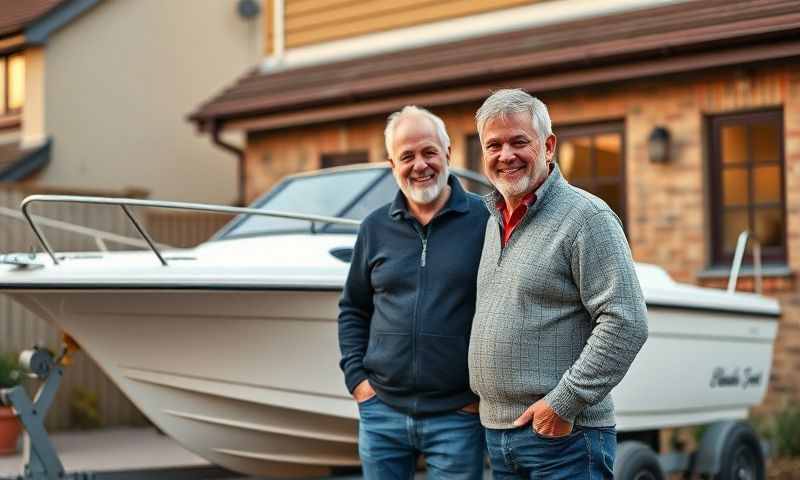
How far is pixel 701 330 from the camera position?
6859 mm

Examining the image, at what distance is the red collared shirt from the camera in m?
3.58

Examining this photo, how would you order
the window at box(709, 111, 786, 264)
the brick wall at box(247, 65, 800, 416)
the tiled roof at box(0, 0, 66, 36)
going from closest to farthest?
→ 1. the brick wall at box(247, 65, 800, 416)
2. the window at box(709, 111, 786, 264)
3. the tiled roof at box(0, 0, 66, 36)

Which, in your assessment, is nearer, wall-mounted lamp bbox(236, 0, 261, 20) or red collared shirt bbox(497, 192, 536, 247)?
red collared shirt bbox(497, 192, 536, 247)

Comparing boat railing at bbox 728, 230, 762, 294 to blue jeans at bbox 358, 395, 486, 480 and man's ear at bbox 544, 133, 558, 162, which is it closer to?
blue jeans at bbox 358, 395, 486, 480

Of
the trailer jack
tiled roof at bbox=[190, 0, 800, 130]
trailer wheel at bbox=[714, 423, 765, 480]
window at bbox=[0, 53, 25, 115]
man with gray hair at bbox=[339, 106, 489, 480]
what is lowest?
trailer wheel at bbox=[714, 423, 765, 480]

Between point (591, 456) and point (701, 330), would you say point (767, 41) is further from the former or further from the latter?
point (591, 456)

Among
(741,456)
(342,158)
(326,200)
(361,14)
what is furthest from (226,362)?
(361,14)

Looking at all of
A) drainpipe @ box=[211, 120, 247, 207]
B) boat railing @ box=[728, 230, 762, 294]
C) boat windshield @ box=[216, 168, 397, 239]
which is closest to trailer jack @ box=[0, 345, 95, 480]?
boat windshield @ box=[216, 168, 397, 239]

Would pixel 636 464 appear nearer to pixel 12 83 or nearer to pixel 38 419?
pixel 38 419

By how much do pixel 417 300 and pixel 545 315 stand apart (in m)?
0.61

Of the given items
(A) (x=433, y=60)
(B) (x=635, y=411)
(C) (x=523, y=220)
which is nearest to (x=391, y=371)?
(C) (x=523, y=220)

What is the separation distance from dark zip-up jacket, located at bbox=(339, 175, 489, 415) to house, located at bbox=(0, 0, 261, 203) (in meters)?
10.0

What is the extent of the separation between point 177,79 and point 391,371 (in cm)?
1209

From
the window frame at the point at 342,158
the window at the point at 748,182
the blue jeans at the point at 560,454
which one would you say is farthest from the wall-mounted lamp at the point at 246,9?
the blue jeans at the point at 560,454
